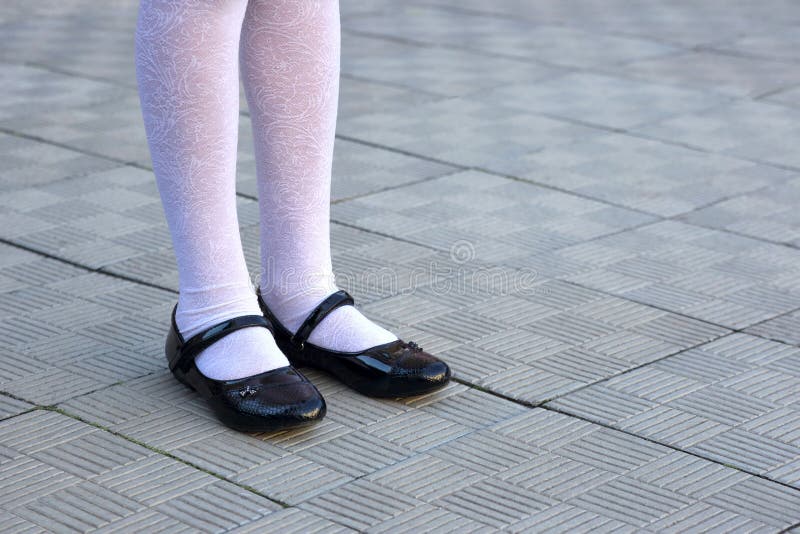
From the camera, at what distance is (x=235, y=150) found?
2.19 meters

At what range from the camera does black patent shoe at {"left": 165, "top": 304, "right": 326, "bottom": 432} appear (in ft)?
6.91

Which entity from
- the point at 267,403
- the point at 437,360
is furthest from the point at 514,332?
the point at 267,403

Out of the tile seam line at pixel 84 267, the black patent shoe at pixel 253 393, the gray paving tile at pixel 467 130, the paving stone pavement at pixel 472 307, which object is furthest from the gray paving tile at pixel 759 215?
the black patent shoe at pixel 253 393

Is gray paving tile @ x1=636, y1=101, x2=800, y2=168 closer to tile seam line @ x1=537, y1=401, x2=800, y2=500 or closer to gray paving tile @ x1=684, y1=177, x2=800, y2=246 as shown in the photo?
gray paving tile @ x1=684, y1=177, x2=800, y2=246

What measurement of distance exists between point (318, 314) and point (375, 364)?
16cm

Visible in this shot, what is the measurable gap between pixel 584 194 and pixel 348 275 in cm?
99

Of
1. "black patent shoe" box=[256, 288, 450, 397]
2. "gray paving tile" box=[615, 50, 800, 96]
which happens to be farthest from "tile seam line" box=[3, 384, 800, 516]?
"gray paving tile" box=[615, 50, 800, 96]

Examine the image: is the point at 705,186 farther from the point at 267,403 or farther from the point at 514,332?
the point at 267,403

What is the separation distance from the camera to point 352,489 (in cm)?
196

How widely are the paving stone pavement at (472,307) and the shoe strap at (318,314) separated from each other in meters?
0.08

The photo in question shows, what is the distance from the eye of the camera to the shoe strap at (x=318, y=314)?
236 cm

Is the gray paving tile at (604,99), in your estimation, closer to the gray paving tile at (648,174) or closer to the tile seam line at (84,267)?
the gray paving tile at (648,174)

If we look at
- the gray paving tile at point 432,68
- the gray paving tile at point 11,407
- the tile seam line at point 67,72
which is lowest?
the gray paving tile at point 11,407

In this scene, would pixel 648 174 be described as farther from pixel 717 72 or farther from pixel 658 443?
pixel 658 443
